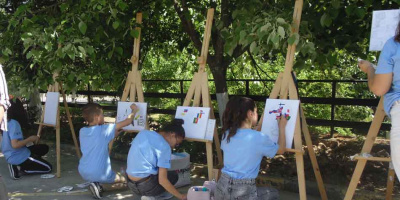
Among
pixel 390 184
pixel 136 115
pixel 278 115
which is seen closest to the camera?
pixel 390 184

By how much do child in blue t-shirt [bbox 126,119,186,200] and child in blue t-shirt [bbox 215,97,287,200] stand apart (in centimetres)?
73

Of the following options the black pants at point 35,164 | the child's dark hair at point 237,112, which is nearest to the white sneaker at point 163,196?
the child's dark hair at point 237,112

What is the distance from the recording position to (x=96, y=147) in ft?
16.1

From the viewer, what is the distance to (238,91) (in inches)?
331

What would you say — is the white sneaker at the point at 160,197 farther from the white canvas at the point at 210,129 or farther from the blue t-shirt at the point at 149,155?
the white canvas at the point at 210,129

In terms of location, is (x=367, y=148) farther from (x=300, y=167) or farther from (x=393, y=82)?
(x=393, y=82)

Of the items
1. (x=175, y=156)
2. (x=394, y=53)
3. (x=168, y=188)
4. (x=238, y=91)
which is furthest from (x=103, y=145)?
(x=238, y=91)

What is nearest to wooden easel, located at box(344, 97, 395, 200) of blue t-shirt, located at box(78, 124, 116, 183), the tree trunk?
blue t-shirt, located at box(78, 124, 116, 183)

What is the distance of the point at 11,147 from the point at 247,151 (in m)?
4.07

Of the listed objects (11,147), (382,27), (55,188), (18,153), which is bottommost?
(55,188)

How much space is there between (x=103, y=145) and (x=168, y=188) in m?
1.32

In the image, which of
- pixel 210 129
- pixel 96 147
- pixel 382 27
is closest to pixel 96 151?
pixel 96 147

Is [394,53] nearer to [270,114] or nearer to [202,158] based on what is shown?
[270,114]

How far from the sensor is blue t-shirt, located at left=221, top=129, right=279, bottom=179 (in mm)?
3426
